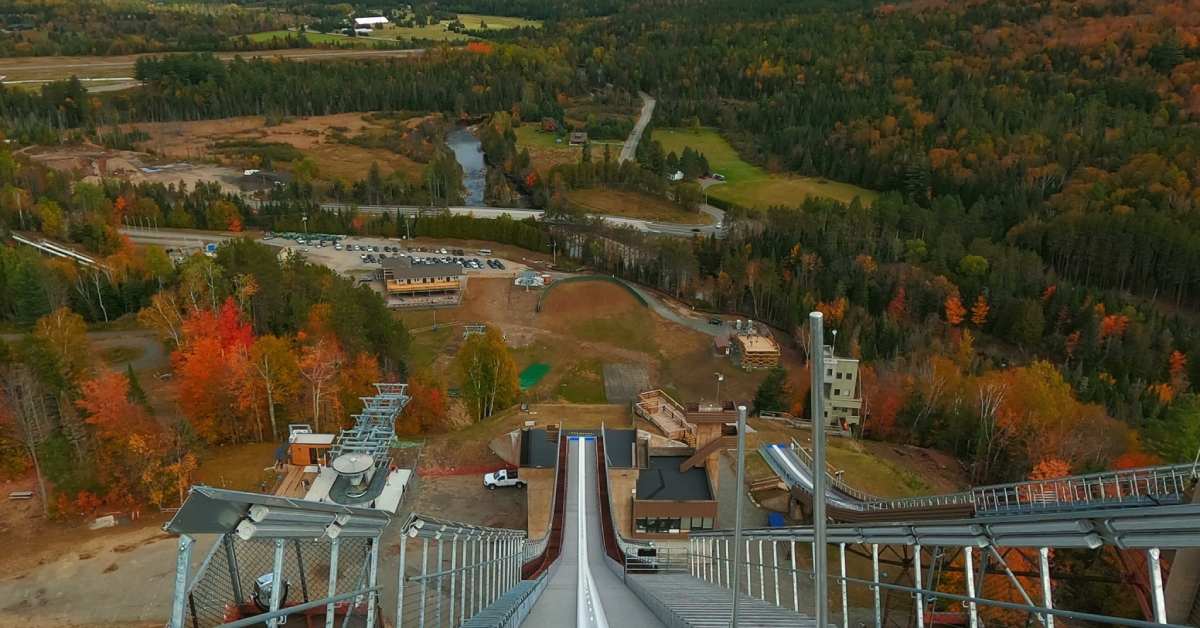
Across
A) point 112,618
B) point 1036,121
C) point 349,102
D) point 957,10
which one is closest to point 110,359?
point 112,618

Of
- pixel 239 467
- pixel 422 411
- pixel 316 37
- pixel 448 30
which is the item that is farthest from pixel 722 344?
pixel 448 30

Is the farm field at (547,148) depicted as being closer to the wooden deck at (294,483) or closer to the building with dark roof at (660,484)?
the building with dark roof at (660,484)

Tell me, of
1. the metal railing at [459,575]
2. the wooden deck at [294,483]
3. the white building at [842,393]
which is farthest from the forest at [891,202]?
the metal railing at [459,575]

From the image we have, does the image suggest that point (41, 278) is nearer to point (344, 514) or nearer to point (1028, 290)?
→ point (344, 514)

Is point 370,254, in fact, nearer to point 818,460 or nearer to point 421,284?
point 421,284

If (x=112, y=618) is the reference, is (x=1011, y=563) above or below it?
above

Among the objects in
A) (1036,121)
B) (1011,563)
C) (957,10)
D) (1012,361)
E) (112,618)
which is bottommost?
(1012,361)

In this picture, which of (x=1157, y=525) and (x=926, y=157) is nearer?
(x=1157, y=525)
